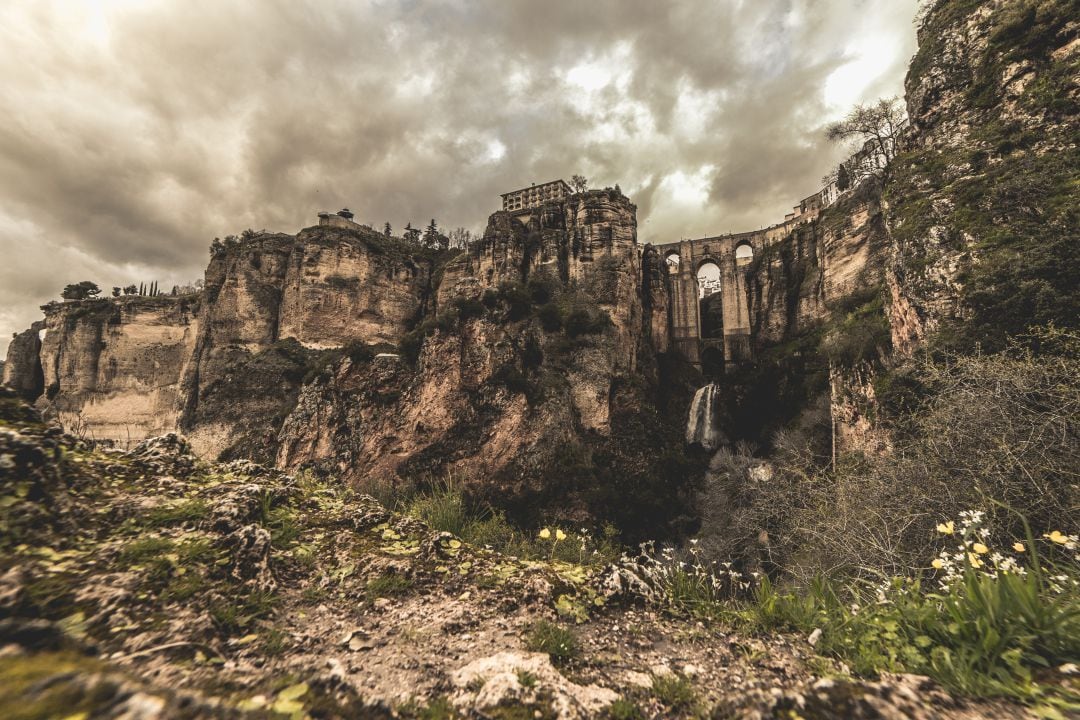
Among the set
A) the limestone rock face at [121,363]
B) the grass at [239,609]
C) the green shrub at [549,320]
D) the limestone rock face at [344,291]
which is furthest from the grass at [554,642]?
the limestone rock face at [121,363]

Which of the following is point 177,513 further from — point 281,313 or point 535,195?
point 535,195

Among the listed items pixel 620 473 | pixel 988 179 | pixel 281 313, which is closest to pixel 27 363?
pixel 281 313

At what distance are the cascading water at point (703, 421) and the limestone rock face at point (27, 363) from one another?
72722mm

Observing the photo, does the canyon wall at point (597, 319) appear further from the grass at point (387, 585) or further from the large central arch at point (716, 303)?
the grass at point (387, 585)

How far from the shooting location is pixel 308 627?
2.95 metres

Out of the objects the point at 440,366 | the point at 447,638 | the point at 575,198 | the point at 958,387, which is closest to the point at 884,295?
the point at 958,387

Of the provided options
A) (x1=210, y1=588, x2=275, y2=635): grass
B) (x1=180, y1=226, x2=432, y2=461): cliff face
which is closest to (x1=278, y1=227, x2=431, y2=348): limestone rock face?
(x1=180, y1=226, x2=432, y2=461): cliff face

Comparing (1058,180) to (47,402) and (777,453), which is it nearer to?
(777,453)

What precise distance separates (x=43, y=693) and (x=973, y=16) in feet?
87.1

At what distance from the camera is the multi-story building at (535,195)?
68125 millimetres

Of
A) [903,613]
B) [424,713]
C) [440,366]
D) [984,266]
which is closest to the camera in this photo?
[424,713]

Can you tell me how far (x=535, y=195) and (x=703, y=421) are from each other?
51128mm

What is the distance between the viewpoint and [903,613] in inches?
103

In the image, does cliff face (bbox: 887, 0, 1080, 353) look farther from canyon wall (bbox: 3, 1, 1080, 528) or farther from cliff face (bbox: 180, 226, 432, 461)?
cliff face (bbox: 180, 226, 432, 461)
